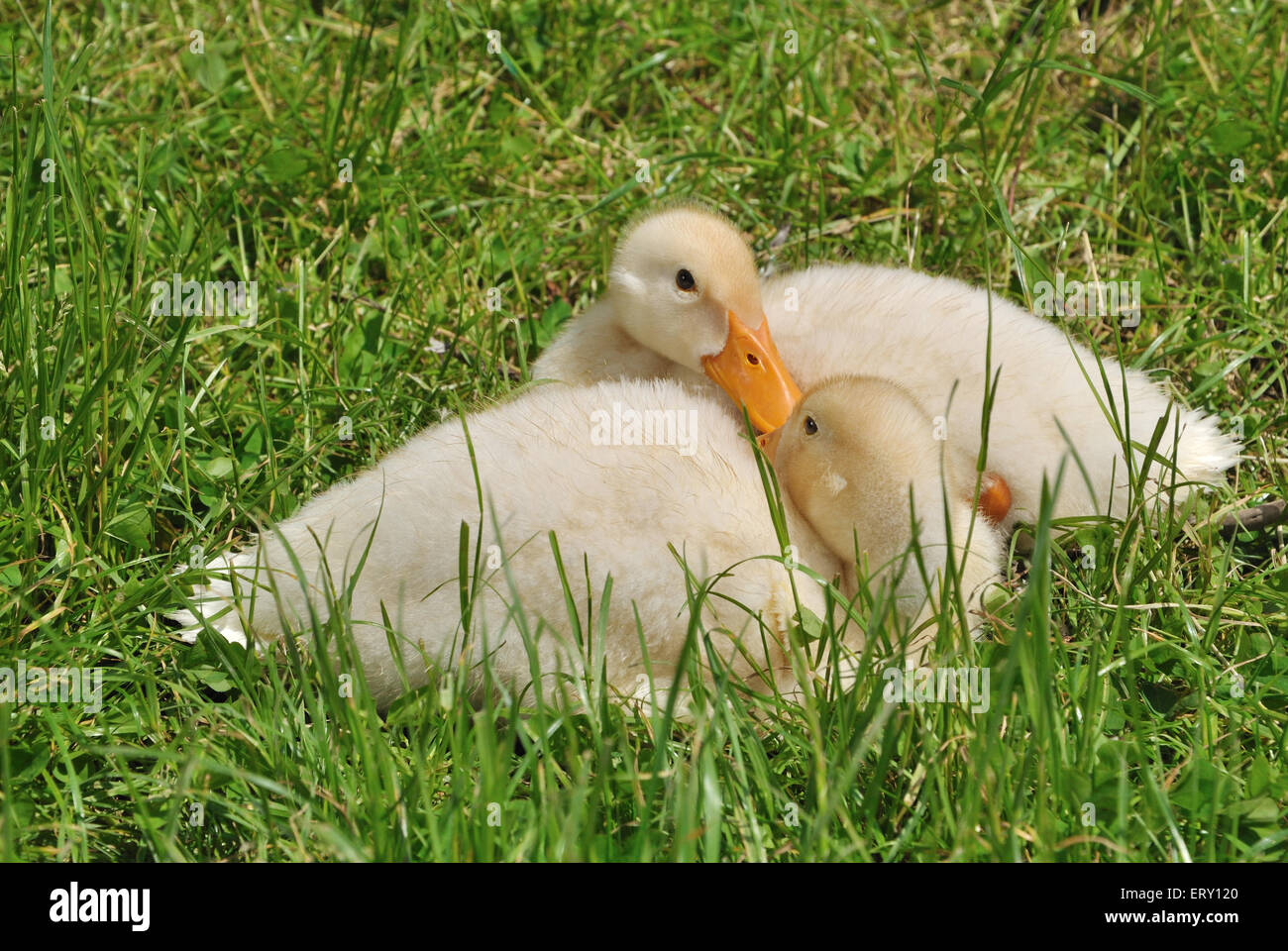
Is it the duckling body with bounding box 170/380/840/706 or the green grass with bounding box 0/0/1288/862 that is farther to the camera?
the duckling body with bounding box 170/380/840/706

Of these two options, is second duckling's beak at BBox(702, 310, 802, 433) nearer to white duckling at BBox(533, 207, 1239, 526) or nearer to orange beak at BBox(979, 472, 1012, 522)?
white duckling at BBox(533, 207, 1239, 526)

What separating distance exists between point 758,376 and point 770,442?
0.64 ft

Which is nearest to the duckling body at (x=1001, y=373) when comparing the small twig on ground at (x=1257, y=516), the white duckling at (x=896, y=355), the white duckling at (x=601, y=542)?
the white duckling at (x=896, y=355)

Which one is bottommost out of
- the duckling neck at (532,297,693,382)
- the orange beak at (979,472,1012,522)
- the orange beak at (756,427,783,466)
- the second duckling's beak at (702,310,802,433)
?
the orange beak at (979,472,1012,522)

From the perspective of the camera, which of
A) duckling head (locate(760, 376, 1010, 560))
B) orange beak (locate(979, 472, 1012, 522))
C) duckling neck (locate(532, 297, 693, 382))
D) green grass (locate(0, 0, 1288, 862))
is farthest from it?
duckling neck (locate(532, 297, 693, 382))

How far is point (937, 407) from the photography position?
2.92 meters

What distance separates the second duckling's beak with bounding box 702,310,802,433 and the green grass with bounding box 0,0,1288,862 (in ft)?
1.82

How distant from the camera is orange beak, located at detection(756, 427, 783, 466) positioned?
9.60ft

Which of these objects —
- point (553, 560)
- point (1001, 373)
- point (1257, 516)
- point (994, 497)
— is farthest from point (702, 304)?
point (1257, 516)

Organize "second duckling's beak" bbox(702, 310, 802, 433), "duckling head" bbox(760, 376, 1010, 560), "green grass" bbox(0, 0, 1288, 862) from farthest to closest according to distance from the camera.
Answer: "second duckling's beak" bbox(702, 310, 802, 433)
"duckling head" bbox(760, 376, 1010, 560)
"green grass" bbox(0, 0, 1288, 862)

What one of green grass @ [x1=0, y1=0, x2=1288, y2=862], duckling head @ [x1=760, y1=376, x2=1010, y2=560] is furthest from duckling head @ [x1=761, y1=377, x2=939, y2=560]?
green grass @ [x1=0, y1=0, x2=1288, y2=862]

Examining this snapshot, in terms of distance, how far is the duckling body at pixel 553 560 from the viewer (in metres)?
2.46

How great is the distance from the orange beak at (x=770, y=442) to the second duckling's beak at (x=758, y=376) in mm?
53

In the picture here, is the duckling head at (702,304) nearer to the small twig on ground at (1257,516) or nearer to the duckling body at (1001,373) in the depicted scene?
the duckling body at (1001,373)
